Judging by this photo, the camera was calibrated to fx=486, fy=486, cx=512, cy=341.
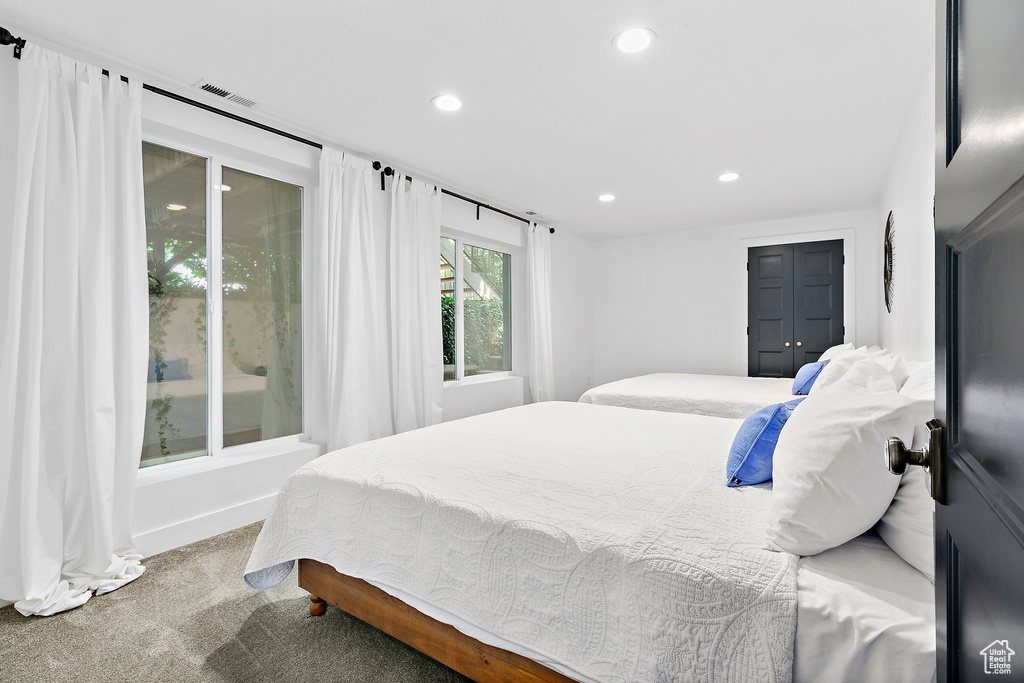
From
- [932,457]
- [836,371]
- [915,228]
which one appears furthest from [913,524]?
[915,228]

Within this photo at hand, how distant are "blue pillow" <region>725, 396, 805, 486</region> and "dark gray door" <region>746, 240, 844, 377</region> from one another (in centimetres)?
414

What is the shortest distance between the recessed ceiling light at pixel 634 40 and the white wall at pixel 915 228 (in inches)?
49.5

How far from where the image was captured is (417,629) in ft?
5.04

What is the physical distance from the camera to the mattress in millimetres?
910

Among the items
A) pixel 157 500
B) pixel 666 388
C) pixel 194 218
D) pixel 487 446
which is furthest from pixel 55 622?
pixel 666 388

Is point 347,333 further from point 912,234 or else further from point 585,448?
point 912,234

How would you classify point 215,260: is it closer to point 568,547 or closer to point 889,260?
point 568,547

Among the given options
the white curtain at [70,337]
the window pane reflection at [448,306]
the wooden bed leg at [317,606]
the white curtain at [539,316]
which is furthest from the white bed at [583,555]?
the white curtain at [539,316]

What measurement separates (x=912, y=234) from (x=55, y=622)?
14.3 feet

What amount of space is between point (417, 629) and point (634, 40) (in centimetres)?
243

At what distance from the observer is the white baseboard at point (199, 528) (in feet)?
8.02

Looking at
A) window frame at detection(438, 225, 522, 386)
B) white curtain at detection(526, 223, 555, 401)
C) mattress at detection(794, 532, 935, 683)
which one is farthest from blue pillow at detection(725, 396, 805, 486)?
white curtain at detection(526, 223, 555, 401)

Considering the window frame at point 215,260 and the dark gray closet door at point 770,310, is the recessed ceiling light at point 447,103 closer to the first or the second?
the window frame at point 215,260
